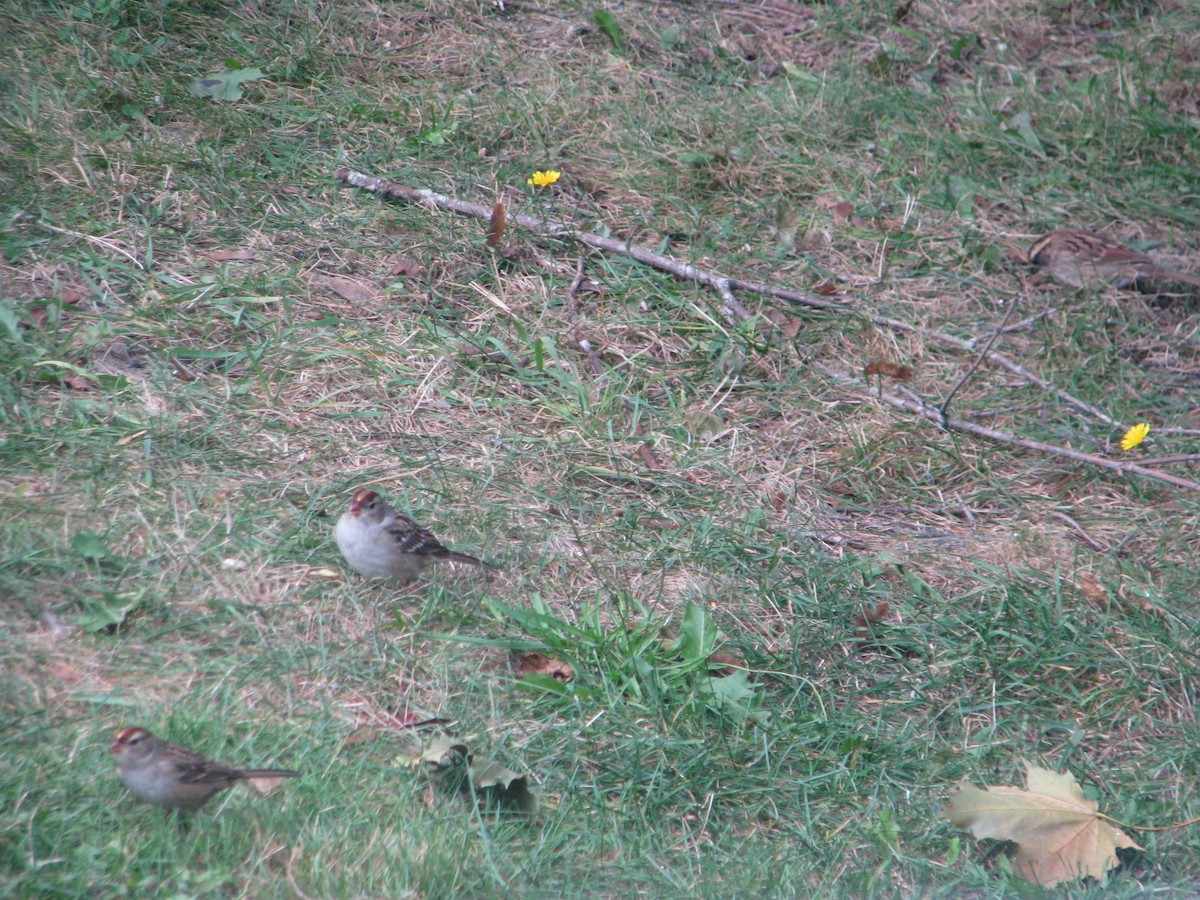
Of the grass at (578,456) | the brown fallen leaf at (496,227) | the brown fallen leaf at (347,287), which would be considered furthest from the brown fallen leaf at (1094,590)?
the brown fallen leaf at (347,287)

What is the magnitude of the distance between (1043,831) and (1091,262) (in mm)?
4058

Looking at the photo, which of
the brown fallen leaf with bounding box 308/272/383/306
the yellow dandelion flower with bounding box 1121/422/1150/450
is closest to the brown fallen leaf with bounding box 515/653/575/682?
the brown fallen leaf with bounding box 308/272/383/306

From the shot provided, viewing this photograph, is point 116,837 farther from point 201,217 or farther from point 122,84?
point 122,84

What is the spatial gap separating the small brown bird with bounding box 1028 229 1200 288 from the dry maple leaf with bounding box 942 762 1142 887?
151 inches

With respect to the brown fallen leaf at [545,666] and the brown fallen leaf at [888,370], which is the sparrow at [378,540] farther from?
the brown fallen leaf at [888,370]

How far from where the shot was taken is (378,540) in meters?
3.93

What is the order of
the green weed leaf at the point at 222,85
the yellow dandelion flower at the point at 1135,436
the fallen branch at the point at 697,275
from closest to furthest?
the yellow dandelion flower at the point at 1135,436, the fallen branch at the point at 697,275, the green weed leaf at the point at 222,85

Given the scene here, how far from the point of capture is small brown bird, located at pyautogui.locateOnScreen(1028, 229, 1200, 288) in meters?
6.50

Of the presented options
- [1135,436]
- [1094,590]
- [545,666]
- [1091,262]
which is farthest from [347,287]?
[1091,262]

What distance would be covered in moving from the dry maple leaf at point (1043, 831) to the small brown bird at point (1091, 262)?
3.84 m

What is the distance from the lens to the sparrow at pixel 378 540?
12.9 feet

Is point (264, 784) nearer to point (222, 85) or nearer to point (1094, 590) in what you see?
point (1094, 590)

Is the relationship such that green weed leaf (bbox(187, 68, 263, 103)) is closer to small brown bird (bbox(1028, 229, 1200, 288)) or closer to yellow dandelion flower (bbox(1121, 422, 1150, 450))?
small brown bird (bbox(1028, 229, 1200, 288))

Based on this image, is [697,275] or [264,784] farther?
[697,275]
